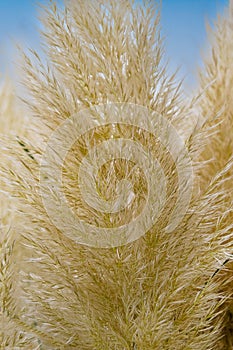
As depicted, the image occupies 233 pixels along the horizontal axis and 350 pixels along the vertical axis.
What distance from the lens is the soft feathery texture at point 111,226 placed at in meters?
0.80

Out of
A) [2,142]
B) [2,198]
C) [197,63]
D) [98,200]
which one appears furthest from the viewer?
[197,63]

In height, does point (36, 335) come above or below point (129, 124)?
below

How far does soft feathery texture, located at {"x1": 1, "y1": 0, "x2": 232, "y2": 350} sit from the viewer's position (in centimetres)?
80

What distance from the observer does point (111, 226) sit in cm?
78

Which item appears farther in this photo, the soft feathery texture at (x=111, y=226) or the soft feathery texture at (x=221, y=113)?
the soft feathery texture at (x=221, y=113)

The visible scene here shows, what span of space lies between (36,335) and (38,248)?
0.49 ft

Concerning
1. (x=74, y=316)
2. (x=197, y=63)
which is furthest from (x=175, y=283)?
(x=197, y=63)

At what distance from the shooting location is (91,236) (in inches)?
31.2

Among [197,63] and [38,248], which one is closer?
[38,248]

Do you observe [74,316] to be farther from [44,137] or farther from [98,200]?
[44,137]

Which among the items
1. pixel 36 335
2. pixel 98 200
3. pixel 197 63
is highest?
pixel 197 63

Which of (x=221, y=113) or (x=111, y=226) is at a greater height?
(x=221, y=113)

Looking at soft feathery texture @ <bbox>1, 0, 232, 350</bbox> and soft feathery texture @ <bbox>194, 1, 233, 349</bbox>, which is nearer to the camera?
soft feathery texture @ <bbox>1, 0, 232, 350</bbox>

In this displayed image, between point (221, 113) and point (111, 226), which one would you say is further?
point (221, 113)
